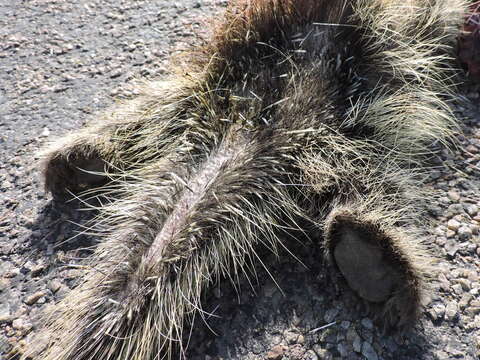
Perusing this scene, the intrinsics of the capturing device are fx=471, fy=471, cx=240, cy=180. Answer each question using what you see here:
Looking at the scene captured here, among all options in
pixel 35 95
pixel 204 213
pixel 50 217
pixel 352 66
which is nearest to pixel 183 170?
pixel 204 213

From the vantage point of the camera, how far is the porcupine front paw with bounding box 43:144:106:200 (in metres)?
2.21

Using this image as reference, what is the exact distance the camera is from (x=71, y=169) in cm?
225

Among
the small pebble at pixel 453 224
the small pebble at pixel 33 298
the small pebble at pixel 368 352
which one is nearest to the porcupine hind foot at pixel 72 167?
the small pebble at pixel 33 298

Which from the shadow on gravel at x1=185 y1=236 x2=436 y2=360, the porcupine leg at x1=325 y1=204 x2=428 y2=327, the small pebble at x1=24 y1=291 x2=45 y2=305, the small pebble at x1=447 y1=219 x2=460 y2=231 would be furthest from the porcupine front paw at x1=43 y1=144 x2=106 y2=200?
the small pebble at x1=447 y1=219 x2=460 y2=231

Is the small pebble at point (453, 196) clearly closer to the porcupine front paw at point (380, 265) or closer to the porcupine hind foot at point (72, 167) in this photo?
the porcupine front paw at point (380, 265)

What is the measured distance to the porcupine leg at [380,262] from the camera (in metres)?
1.67

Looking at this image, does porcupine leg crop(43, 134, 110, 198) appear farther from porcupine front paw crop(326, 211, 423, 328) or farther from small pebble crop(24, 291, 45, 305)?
porcupine front paw crop(326, 211, 423, 328)

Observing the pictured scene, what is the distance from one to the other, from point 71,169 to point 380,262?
147 centimetres

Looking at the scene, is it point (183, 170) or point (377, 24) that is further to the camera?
point (377, 24)

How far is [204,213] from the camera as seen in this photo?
6.23 feet

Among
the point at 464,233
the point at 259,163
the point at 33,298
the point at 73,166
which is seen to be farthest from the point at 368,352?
the point at 73,166

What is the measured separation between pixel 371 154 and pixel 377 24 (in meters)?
0.64

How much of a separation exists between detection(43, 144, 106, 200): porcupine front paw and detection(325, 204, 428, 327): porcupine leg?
1.16 meters

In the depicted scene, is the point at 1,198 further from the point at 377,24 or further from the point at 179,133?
the point at 377,24
